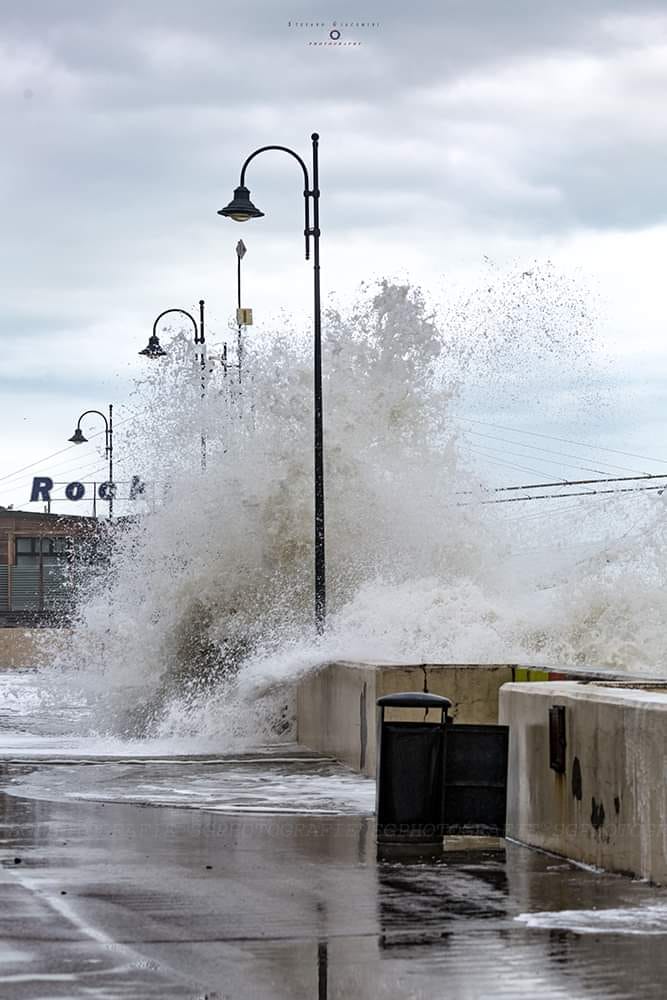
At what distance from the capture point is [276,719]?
2147 cm

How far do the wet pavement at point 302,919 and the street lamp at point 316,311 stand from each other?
35.5 ft

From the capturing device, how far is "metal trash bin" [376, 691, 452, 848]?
430 inches

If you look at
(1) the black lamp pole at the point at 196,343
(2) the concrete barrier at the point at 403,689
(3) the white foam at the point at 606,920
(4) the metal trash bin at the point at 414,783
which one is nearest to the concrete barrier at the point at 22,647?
(1) the black lamp pole at the point at 196,343

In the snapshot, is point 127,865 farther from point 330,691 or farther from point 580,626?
point 580,626

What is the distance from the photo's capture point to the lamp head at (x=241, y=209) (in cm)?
2465

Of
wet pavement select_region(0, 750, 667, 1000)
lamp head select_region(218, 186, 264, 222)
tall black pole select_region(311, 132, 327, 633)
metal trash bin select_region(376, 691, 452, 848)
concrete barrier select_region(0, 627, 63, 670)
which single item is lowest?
wet pavement select_region(0, 750, 667, 1000)

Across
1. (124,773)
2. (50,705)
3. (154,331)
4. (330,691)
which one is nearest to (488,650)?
(330,691)

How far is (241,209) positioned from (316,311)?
2.17 metres

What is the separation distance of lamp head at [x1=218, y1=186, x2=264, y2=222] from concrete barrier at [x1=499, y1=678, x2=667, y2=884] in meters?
14.1

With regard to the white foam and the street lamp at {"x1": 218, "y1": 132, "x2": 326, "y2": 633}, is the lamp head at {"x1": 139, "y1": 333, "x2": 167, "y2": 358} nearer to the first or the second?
the street lamp at {"x1": 218, "y1": 132, "x2": 326, "y2": 633}

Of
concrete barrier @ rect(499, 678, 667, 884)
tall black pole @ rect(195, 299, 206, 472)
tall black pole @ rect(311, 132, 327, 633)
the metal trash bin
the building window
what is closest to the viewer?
concrete barrier @ rect(499, 678, 667, 884)

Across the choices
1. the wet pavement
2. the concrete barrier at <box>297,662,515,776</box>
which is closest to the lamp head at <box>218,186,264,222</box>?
the concrete barrier at <box>297,662,515,776</box>

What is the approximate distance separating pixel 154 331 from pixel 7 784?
26.8 meters

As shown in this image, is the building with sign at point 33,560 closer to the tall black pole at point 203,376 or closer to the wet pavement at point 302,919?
the tall black pole at point 203,376
